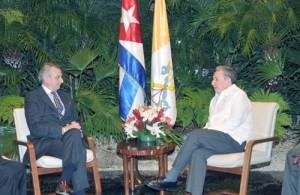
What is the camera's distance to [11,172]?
491 centimetres

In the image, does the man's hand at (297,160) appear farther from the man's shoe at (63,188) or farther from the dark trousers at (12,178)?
the dark trousers at (12,178)

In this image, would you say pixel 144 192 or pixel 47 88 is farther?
pixel 144 192

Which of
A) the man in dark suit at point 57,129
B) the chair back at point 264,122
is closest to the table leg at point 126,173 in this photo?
the man in dark suit at point 57,129

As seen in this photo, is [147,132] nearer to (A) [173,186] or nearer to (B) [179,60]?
(A) [173,186]

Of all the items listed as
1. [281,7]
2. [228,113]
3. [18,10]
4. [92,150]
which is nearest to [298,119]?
[281,7]

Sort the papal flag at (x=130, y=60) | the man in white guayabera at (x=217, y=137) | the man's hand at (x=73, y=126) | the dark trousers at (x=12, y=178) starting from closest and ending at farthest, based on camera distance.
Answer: the dark trousers at (x=12, y=178)
the man in white guayabera at (x=217, y=137)
the man's hand at (x=73, y=126)
the papal flag at (x=130, y=60)

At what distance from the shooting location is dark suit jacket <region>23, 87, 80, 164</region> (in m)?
5.38

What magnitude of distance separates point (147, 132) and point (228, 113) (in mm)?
764

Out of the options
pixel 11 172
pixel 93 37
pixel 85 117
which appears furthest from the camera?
pixel 93 37

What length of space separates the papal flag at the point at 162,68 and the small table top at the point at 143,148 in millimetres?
898

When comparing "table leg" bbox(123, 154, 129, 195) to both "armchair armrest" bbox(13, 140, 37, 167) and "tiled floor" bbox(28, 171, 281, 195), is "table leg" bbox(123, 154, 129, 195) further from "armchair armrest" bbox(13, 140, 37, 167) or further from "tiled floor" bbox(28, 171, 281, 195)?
"armchair armrest" bbox(13, 140, 37, 167)

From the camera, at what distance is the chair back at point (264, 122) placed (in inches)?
218

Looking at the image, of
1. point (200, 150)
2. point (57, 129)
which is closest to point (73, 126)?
point (57, 129)

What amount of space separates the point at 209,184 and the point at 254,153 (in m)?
1.07
